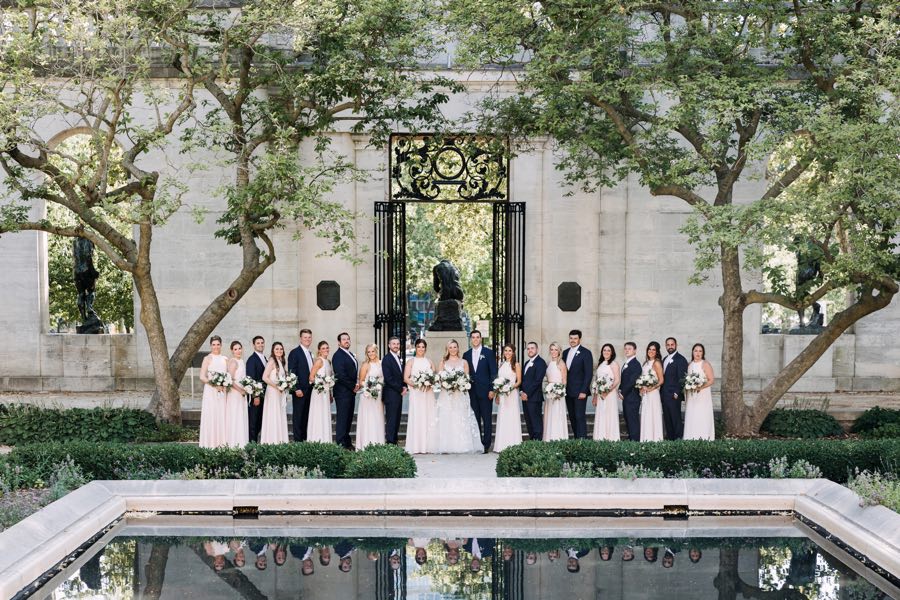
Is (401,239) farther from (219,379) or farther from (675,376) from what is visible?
(675,376)

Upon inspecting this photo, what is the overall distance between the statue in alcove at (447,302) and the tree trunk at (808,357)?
6.50m

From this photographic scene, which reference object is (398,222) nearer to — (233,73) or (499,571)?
(233,73)

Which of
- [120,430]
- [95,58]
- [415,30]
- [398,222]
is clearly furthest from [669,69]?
[120,430]

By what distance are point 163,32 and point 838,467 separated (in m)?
11.4

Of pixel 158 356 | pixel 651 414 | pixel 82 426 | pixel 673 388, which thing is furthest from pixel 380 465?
pixel 82 426

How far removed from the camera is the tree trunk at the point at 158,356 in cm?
1748

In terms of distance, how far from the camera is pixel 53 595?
940 centimetres

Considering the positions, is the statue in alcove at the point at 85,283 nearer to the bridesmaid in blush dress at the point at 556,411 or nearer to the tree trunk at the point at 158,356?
the tree trunk at the point at 158,356

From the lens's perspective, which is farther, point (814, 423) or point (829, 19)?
point (814, 423)

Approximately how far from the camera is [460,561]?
10461 mm

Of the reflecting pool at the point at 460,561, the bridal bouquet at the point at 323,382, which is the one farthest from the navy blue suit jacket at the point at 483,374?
the reflecting pool at the point at 460,561

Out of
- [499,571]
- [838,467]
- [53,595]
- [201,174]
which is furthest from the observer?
[201,174]

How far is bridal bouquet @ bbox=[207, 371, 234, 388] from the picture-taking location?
15.5 meters

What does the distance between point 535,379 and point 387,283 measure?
607cm
